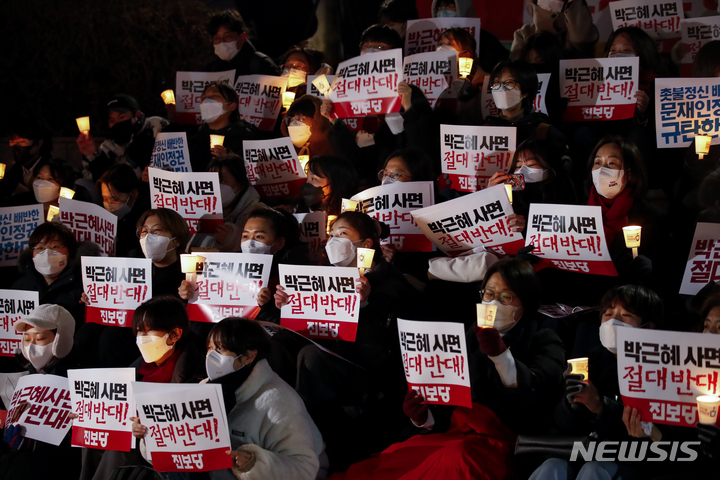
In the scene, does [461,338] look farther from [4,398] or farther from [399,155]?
[4,398]

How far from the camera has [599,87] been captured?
255 inches

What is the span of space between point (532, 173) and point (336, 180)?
1460mm

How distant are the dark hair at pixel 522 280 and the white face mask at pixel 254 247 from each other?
1654mm

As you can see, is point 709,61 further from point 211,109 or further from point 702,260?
point 211,109

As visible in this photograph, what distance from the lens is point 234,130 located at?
24.8 ft

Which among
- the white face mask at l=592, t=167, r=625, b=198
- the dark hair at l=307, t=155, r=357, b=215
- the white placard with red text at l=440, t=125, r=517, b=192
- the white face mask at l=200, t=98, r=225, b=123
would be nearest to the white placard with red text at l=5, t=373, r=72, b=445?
the dark hair at l=307, t=155, r=357, b=215

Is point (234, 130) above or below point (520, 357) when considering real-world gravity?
above

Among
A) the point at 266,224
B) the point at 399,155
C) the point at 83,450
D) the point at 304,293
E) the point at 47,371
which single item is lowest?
the point at 83,450

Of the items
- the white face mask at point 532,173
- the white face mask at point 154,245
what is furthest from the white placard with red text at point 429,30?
the white face mask at point 154,245

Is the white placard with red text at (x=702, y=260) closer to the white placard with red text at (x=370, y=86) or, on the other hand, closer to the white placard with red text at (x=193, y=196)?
the white placard with red text at (x=370, y=86)

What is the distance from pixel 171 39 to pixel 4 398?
6.78m

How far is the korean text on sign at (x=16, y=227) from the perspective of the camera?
6961 millimetres

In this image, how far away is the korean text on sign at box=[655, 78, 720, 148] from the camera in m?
5.93

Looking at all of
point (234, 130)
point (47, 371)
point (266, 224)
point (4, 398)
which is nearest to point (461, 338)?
point (266, 224)
